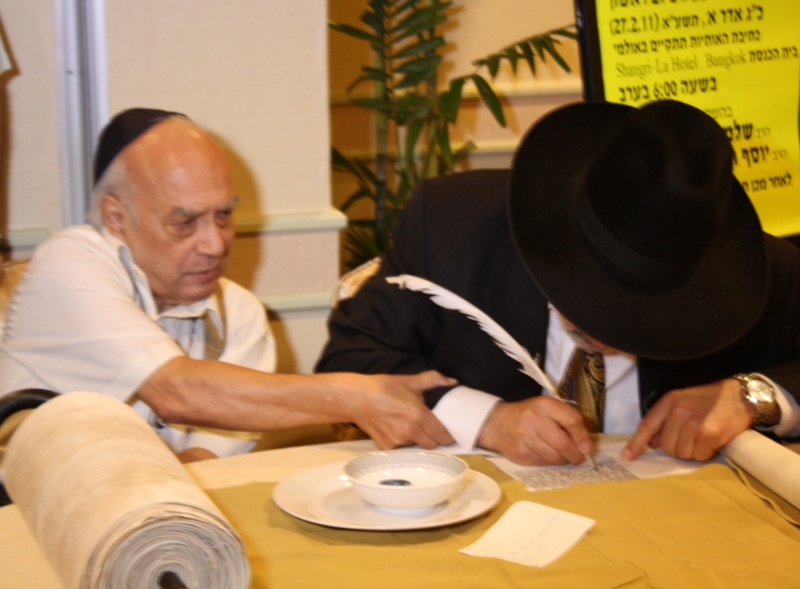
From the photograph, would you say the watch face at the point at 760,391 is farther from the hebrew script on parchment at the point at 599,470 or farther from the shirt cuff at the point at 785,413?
the hebrew script on parchment at the point at 599,470

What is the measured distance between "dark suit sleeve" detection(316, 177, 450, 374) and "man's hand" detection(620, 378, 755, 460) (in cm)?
51

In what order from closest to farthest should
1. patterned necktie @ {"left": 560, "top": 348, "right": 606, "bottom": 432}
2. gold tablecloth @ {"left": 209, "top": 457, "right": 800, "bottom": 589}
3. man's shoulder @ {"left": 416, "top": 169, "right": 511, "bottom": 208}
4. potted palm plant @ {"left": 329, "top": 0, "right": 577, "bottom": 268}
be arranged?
gold tablecloth @ {"left": 209, "top": 457, "right": 800, "bottom": 589} → patterned necktie @ {"left": 560, "top": 348, "right": 606, "bottom": 432} → man's shoulder @ {"left": 416, "top": 169, "right": 511, "bottom": 208} → potted palm plant @ {"left": 329, "top": 0, "right": 577, "bottom": 268}

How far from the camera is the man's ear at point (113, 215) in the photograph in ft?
6.98

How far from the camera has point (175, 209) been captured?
2.09 meters

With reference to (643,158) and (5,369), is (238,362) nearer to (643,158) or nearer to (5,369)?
(5,369)

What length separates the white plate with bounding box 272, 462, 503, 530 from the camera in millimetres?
1225

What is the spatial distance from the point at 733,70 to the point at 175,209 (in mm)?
1504

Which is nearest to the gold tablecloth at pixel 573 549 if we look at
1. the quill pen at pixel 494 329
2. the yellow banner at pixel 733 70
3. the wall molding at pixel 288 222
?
the quill pen at pixel 494 329

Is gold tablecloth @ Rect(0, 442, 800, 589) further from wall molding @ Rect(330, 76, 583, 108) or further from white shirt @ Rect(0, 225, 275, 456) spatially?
wall molding @ Rect(330, 76, 583, 108)

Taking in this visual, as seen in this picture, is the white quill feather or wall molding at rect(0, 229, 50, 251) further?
wall molding at rect(0, 229, 50, 251)

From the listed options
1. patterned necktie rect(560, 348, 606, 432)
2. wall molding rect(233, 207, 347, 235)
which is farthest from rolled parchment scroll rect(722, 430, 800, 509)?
wall molding rect(233, 207, 347, 235)

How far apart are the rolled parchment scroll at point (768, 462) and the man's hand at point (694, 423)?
0.12 feet

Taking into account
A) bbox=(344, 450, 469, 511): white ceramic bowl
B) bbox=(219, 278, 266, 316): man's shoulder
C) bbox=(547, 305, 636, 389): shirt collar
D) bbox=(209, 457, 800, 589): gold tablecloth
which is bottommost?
bbox=(209, 457, 800, 589): gold tablecloth

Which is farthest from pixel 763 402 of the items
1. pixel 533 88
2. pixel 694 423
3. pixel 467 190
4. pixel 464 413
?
pixel 533 88
